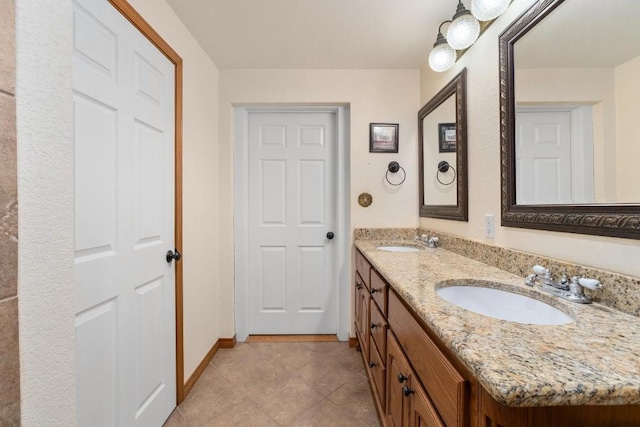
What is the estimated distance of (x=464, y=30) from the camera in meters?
1.20

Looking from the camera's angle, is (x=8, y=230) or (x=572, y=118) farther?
(x=572, y=118)

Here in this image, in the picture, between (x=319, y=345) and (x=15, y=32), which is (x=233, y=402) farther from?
(x=15, y=32)

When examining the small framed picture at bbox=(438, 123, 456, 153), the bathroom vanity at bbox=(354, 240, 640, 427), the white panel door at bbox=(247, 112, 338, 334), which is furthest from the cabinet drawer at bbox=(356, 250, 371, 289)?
the small framed picture at bbox=(438, 123, 456, 153)

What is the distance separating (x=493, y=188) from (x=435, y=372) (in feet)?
3.17

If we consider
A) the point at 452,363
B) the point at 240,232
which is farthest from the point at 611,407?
the point at 240,232

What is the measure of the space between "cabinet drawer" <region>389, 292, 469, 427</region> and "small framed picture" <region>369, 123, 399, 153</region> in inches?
56.8

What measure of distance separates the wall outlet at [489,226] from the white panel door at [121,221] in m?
1.66

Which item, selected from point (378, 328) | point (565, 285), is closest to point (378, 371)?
point (378, 328)

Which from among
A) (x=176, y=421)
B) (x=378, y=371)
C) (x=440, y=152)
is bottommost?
(x=176, y=421)

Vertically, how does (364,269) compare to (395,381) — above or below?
above

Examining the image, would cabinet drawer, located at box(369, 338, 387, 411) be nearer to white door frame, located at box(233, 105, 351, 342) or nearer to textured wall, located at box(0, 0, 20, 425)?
white door frame, located at box(233, 105, 351, 342)

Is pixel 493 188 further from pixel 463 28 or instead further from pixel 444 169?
pixel 463 28

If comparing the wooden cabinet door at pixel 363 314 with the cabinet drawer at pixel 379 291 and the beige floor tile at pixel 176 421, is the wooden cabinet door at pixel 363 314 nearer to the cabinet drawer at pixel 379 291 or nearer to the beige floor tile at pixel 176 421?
the cabinet drawer at pixel 379 291

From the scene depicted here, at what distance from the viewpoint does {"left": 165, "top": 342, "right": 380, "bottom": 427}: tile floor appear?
138cm
